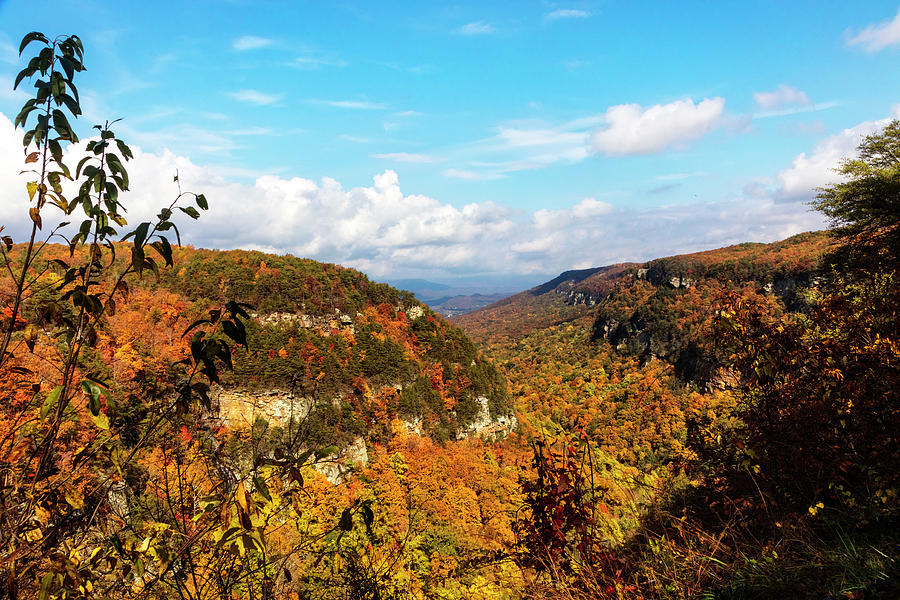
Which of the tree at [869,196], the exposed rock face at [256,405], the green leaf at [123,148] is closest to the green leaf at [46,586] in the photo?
the green leaf at [123,148]

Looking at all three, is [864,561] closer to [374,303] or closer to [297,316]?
[297,316]

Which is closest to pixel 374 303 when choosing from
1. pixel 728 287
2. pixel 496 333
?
pixel 728 287

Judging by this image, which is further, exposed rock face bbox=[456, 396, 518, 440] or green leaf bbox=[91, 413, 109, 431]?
exposed rock face bbox=[456, 396, 518, 440]

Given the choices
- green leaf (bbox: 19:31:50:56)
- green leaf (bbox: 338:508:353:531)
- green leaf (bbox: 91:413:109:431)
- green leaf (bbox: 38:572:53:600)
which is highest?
green leaf (bbox: 19:31:50:56)

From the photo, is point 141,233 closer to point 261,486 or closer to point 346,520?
point 261,486

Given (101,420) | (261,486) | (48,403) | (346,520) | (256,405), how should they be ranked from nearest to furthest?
1. (48,403)
2. (261,486)
3. (101,420)
4. (346,520)
5. (256,405)

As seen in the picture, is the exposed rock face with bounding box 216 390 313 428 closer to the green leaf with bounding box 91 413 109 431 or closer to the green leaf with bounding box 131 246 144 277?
the green leaf with bounding box 91 413 109 431

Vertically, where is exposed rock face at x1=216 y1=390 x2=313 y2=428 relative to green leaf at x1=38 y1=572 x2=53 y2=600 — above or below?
below

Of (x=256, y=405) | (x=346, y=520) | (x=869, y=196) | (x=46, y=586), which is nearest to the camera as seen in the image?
(x=46, y=586)

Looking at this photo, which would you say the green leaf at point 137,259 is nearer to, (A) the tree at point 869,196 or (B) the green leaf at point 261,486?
(B) the green leaf at point 261,486

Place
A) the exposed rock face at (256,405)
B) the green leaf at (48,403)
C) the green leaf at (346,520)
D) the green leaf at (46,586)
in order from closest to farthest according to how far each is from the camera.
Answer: the green leaf at (46,586), the green leaf at (48,403), the green leaf at (346,520), the exposed rock face at (256,405)

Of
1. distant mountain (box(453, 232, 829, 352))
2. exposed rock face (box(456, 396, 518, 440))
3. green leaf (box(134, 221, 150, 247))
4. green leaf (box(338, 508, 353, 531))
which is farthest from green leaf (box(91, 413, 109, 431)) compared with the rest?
distant mountain (box(453, 232, 829, 352))

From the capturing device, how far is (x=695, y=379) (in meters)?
91.6

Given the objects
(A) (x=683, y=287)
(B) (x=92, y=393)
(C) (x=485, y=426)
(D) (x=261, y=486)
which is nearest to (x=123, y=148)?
(B) (x=92, y=393)
